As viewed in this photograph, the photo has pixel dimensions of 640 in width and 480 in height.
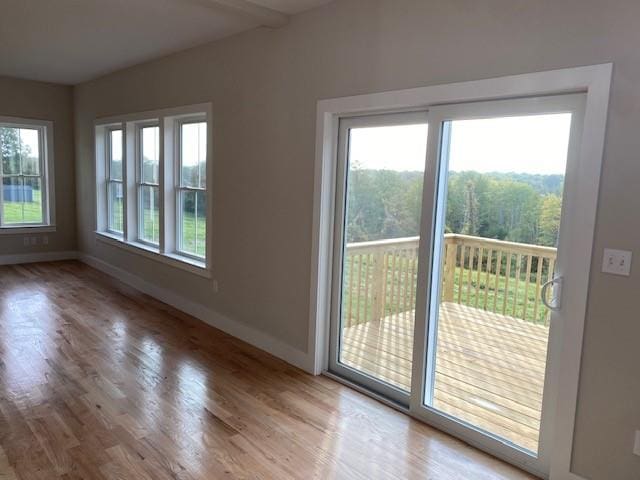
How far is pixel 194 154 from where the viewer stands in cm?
496

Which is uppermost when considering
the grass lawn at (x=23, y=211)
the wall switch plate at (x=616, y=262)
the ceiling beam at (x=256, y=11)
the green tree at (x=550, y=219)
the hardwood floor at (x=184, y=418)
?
the ceiling beam at (x=256, y=11)

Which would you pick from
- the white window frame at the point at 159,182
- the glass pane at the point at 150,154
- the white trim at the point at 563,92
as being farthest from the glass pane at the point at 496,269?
the glass pane at the point at 150,154

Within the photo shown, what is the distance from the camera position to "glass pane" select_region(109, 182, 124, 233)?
256 inches

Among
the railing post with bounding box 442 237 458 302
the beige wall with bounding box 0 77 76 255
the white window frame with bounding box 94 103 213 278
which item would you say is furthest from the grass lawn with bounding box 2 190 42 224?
the railing post with bounding box 442 237 458 302

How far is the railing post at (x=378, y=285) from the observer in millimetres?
3246

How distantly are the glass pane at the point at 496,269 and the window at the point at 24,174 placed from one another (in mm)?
6499

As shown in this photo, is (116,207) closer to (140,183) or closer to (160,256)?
(140,183)

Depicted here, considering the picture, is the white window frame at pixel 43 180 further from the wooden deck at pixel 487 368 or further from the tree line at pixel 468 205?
the wooden deck at pixel 487 368

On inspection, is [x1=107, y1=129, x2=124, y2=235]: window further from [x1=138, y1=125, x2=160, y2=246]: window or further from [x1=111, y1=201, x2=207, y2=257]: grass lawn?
[x1=111, y1=201, x2=207, y2=257]: grass lawn

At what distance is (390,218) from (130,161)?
3.98 metres

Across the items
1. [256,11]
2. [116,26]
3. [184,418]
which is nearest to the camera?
[184,418]

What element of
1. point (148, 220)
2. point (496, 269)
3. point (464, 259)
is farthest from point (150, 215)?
point (496, 269)

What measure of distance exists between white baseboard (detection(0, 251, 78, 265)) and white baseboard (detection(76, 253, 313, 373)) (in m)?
1.33

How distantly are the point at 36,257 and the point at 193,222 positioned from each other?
3629 mm
